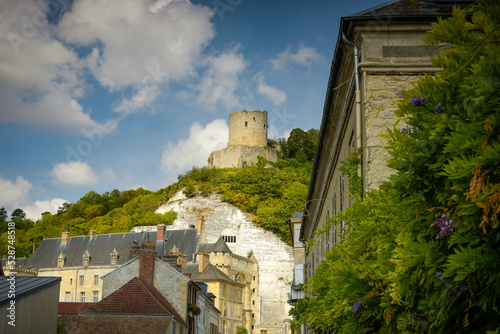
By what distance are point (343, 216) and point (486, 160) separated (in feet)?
11.7

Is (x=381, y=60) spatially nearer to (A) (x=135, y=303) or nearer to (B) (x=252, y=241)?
(A) (x=135, y=303)

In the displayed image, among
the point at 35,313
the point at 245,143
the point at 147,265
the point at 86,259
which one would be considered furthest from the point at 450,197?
the point at 245,143

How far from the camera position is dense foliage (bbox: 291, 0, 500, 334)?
3.05 meters

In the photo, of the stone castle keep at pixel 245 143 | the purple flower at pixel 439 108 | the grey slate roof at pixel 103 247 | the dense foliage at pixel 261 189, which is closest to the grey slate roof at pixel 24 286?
the purple flower at pixel 439 108

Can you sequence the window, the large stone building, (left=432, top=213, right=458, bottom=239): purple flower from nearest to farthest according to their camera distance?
(left=432, top=213, right=458, bottom=239): purple flower → the large stone building → the window

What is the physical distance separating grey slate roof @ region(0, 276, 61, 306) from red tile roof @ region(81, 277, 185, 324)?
10.6 metres

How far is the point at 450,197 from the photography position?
3.47 meters

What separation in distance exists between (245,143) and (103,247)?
127 feet

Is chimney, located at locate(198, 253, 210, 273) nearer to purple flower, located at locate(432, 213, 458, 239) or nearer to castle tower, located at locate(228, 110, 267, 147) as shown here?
castle tower, located at locate(228, 110, 267, 147)

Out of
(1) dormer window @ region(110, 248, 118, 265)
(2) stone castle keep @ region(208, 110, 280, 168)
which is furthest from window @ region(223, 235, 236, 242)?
(2) stone castle keep @ region(208, 110, 280, 168)

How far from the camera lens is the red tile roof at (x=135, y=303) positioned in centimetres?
2312

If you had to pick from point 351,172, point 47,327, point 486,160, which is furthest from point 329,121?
point 486,160

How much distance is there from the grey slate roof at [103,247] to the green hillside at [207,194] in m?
5.63

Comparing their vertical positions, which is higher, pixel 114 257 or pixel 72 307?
pixel 114 257
